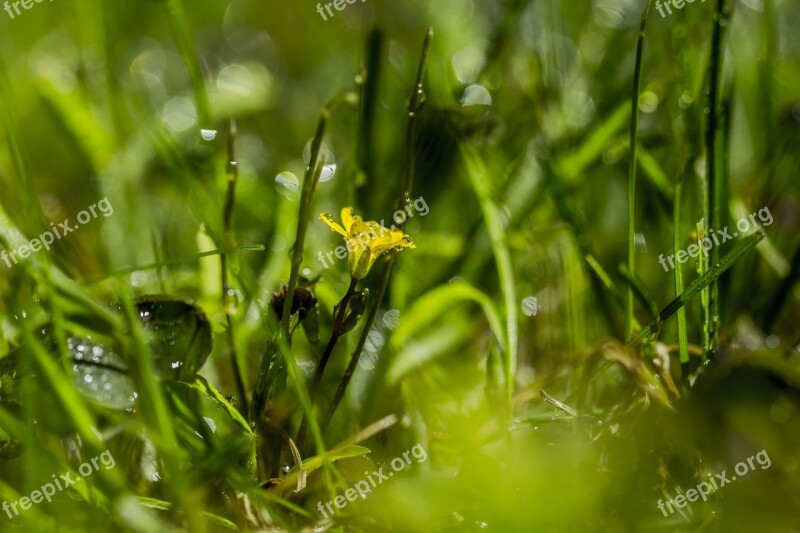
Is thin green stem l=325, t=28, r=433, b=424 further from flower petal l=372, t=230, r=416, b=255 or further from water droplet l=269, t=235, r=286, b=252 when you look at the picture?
water droplet l=269, t=235, r=286, b=252

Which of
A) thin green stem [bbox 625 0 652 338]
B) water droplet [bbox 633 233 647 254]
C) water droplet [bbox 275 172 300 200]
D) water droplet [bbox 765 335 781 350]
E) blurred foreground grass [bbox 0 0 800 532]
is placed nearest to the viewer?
blurred foreground grass [bbox 0 0 800 532]

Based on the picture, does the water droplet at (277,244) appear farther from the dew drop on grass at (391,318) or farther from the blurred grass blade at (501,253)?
the blurred grass blade at (501,253)

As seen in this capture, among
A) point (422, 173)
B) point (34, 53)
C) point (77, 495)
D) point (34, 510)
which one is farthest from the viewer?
point (34, 53)

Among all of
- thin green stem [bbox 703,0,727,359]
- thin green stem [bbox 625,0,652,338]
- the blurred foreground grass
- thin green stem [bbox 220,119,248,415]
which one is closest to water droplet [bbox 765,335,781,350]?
the blurred foreground grass

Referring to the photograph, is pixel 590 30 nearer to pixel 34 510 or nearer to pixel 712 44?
pixel 712 44

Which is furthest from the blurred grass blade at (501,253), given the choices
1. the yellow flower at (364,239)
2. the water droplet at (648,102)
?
the water droplet at (648,102)

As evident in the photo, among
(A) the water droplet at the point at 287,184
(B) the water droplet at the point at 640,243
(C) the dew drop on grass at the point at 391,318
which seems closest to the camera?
(C) the dew drop on grass at the point at 391,318

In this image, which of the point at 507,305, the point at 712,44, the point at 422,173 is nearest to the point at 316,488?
the point at 507,305

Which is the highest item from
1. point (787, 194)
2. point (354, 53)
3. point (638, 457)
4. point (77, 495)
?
point (354, 53)
